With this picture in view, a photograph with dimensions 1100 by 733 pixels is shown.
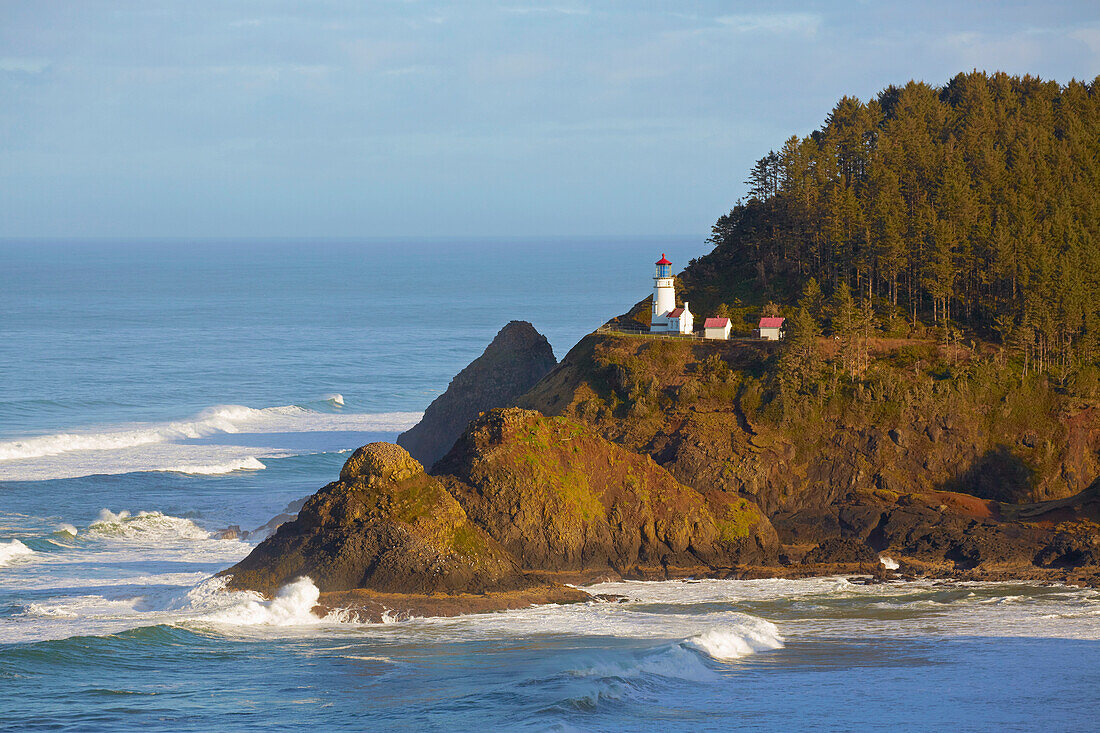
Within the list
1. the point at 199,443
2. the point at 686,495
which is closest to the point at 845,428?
the point at 686,495

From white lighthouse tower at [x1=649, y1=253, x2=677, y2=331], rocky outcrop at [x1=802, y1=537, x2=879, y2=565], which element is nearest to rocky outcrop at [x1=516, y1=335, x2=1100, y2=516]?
rocky outcrop at [x1=802, y1=537, x2=879, y2=565]

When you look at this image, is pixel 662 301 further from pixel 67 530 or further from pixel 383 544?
pixel 67 530

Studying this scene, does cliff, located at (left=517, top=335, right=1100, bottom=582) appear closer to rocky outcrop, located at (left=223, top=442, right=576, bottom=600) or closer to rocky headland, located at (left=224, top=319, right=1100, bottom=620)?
rocky headland, located at (left=224, top=319, right=1100, bottom=620)

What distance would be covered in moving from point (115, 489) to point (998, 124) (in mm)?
58507

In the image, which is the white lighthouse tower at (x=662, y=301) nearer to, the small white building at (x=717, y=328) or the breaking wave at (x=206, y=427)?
the small white building at (x=717, y=328)

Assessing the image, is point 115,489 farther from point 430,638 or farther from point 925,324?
point 925,324

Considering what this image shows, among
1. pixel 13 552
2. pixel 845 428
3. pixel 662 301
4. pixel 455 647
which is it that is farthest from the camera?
pixel 662 301

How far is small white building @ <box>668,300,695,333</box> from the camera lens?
64250 mm

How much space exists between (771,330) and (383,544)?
2677 centimetres

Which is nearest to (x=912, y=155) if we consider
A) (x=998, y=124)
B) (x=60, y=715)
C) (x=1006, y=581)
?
(x=998, y=124)

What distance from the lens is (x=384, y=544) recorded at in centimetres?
4334

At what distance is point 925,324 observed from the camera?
63.7 metres

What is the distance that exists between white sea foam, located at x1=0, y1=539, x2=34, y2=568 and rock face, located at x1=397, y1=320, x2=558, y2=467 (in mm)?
21558

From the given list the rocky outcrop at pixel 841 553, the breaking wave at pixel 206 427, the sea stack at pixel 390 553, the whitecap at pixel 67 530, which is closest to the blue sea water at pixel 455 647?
the whitecap at pixel 67 530
